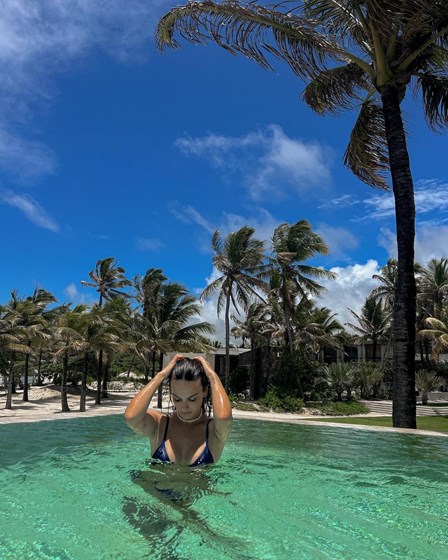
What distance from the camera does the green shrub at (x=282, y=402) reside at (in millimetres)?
24820

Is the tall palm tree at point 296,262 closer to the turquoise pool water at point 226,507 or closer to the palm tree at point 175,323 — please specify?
the palm tree at point 175,323

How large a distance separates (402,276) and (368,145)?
4.73 m

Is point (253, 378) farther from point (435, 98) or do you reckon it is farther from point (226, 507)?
point (226, 507)

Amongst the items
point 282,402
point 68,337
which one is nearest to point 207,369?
point 68,337

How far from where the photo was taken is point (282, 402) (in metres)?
25.4

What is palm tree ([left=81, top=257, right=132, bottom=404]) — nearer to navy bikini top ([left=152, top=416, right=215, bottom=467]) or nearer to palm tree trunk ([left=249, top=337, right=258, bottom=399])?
palm tree trunk ([left=249, top=337, right=258, bottom=399])

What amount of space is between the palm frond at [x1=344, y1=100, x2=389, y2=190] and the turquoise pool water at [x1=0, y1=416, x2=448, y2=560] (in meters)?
9.06

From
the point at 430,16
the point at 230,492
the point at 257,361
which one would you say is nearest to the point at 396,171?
the point at 430,16

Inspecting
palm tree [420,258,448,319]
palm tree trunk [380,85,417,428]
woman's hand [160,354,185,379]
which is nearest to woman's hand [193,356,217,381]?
woman's hand [160,354,185,379]

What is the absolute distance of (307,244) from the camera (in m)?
30.7

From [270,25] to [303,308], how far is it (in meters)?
26.5

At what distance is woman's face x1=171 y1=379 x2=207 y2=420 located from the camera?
3605 millimetres

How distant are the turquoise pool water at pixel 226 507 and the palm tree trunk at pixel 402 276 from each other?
11.6 ft

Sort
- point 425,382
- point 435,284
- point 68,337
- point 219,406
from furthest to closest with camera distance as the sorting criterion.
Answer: point 435,284
point 425,382
point 68,337
point 219,406
